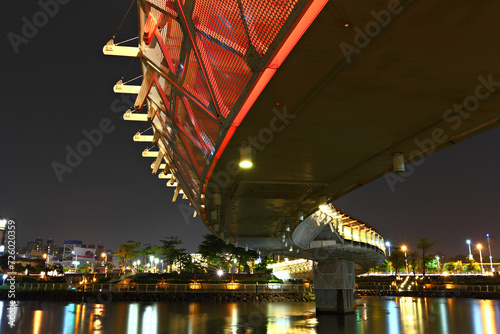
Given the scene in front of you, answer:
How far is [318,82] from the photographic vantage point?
759 centimetres

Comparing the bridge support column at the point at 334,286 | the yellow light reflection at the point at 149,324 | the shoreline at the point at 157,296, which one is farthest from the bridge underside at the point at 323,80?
the shoreline at the point at 157,296

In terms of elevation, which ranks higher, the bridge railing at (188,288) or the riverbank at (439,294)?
the bridge railing at (188,288)

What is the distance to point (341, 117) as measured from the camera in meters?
9.41

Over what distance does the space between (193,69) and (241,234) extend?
22447 mm

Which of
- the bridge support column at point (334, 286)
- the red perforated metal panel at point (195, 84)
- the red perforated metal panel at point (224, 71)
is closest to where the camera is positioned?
the red perforated metal panel at point (224, 71)

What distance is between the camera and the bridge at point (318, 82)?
5.89 meters

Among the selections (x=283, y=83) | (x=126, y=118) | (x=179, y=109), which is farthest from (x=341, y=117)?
(x=126, y=118)

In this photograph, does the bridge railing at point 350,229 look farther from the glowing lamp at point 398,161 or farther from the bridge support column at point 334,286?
the glowing lamp at point 398,161

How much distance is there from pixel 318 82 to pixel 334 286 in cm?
3936

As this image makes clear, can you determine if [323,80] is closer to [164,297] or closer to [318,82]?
[318,82]

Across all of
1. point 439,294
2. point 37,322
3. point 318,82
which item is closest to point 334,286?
point 37,322

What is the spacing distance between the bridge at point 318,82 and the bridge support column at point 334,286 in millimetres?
29610

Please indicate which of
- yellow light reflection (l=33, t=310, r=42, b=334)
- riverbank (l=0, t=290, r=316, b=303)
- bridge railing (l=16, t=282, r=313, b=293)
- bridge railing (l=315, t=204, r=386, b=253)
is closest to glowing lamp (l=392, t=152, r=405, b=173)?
bridge railing (l=315, t=204, r=386, b=253)

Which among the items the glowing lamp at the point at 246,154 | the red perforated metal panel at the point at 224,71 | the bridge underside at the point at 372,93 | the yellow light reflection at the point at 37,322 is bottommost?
the yellow light reflection at the point at 37,322
